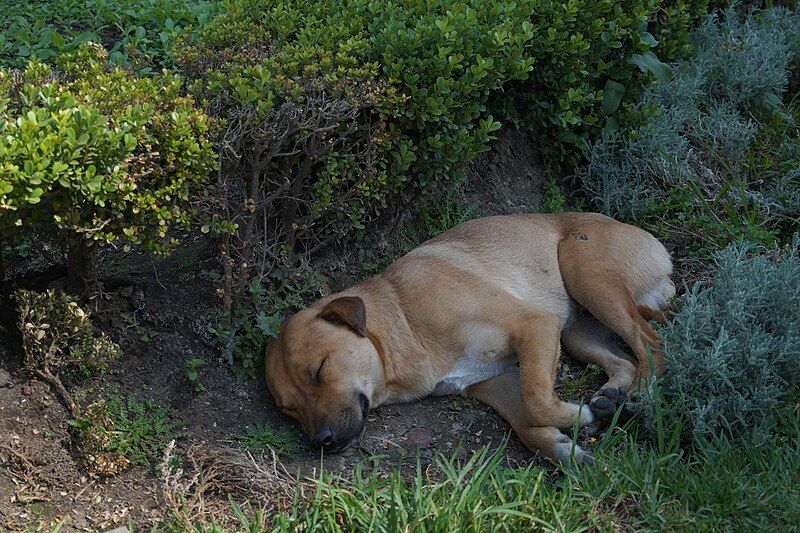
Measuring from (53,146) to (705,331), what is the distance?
3.85 m

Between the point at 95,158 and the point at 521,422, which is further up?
the point at 95,158

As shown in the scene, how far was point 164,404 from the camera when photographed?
16.5 feet

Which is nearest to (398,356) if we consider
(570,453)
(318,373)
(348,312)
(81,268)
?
(348,312)

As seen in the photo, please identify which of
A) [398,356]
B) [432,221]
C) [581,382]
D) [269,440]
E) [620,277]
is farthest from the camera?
[432,221]

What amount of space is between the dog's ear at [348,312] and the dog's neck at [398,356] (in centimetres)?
20

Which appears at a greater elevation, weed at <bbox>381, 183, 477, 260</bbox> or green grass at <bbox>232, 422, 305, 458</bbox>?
weed at <bbox>381, 183, 477, 260</bbox>

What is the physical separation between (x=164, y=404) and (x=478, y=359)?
1.97 meters

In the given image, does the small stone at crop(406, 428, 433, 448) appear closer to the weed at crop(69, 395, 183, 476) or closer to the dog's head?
the dog's head

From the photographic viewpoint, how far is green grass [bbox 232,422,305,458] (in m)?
4.92

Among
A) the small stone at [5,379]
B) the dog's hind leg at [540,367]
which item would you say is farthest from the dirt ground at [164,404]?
the dog's hind leg at [540,367]

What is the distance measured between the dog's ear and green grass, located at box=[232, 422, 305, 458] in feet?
2.38

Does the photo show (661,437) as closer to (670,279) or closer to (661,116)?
(670,279)

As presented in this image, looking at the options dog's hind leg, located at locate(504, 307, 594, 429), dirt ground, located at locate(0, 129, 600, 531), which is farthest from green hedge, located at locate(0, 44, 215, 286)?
dog's hind leg, located at locate(504, 307, 594, 429)

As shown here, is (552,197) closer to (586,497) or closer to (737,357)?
(737,357)
